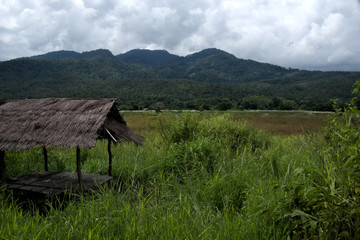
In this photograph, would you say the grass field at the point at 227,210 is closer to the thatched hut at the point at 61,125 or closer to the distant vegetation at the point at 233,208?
the distant vegetation at the point at 233,208

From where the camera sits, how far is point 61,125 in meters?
5.50

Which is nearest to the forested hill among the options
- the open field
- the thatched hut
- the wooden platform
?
the open field

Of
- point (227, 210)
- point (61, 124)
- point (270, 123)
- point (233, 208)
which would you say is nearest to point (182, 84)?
point (270, 123)

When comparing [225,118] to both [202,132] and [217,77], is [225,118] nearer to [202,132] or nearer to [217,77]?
[202,132]

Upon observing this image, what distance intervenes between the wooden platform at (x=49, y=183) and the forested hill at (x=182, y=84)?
2681 cm

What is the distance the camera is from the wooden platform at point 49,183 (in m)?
5.20

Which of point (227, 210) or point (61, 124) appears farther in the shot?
point (61, 124)

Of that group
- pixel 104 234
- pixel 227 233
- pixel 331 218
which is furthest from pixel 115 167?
pixel 331 218

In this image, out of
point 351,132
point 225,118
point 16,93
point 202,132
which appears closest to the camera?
point 351,132

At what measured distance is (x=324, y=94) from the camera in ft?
233

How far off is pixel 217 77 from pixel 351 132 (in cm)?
16407

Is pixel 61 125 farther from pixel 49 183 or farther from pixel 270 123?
pixel 270 123

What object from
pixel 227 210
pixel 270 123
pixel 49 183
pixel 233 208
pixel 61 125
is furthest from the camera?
pixel 270 123

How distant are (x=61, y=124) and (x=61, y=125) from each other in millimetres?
32
